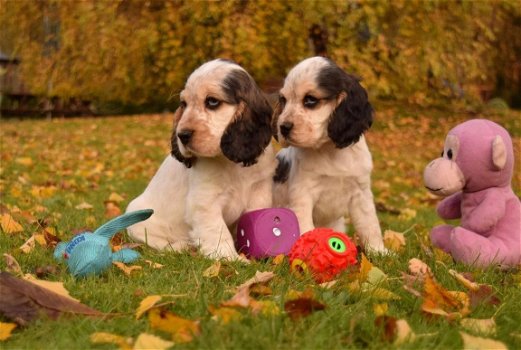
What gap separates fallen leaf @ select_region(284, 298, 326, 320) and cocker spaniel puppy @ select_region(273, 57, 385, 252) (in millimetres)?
1525

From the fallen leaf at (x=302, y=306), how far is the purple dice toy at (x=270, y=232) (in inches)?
50.0

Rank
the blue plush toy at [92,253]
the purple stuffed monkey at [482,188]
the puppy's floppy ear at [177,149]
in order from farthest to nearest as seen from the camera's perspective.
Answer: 1. the puppy's floppy ear at [177,149]
2. the purple stuffed monkey at [482,188]
3. the blue plush toy at [92,253]

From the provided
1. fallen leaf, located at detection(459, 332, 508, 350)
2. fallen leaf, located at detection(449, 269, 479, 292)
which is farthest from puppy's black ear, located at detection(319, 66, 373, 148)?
fallen leaf, located at detection(459, 332, 508, 350)

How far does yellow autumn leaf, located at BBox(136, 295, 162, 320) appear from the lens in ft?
7.91

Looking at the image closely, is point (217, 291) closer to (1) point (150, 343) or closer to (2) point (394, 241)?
(1) point (150, 343)

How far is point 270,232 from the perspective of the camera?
376 cm

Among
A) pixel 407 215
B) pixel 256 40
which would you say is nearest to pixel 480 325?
pixel 407 215

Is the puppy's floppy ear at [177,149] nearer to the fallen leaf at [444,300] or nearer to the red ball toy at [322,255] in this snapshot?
the red ball toy at [322,255]

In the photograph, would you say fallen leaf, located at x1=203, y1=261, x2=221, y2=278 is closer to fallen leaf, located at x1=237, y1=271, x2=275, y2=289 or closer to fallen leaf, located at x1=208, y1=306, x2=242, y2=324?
fallen leaf, located at x1=237, y1=271, x2=275, y2=289

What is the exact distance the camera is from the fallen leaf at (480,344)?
7.47ft

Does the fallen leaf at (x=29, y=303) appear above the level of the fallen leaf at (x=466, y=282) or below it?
above

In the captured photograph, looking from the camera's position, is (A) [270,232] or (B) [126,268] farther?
(A) [270,232]

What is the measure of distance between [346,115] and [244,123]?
0.61 m

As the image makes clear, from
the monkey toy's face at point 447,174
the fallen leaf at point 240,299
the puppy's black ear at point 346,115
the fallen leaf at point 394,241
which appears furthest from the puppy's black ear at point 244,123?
the fallen leaf at point 240,299
